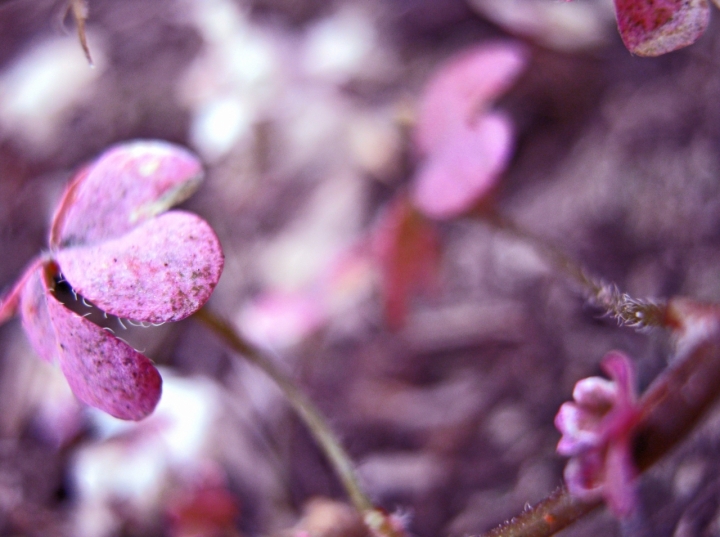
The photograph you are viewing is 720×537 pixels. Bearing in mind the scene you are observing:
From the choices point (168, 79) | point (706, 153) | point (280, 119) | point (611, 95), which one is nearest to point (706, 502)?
point (706, 153)

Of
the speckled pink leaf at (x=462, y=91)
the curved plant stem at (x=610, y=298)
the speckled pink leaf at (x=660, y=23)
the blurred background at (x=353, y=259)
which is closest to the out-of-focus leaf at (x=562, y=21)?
the blurred background at (x=353, y=259)

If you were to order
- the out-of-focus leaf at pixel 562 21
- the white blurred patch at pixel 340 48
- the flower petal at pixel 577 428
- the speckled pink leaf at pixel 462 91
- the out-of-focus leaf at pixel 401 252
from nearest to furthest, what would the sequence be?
the flower petal at pixel 577 428
the speckled pink leaf at pixel 462 91
the out-of-focus leaf at pixel 401 252
the out-of-focus leaf at pixel 562 21
the white blurred patch at pixel 340 48

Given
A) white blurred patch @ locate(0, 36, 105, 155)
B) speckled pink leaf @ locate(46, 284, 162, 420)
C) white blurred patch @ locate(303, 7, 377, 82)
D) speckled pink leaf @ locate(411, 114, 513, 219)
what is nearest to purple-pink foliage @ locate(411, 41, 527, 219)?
speckled pink leaf @ locate(411, 114, 513, 219)

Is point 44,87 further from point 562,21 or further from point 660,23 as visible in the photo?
point 660,23

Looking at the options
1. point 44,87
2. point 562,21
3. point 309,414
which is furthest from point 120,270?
point 44,87

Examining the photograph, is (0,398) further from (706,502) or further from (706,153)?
(706,153)

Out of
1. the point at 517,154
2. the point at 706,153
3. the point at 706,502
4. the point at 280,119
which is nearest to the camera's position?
the point at 706,502

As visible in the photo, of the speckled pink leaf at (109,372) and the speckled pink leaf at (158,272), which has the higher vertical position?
the speckled pink leaf at (158,272)

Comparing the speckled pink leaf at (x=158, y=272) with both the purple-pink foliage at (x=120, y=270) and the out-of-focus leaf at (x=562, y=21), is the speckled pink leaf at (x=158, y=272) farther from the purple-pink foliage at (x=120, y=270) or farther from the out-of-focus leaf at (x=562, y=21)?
the out-of-focus leaf at (x=562, y=21)
